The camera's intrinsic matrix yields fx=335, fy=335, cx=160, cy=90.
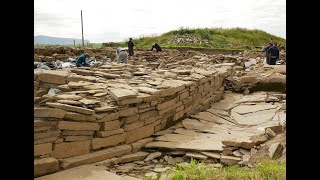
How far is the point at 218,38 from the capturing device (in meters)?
32.0

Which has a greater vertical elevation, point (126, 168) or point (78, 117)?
point (78, 117)

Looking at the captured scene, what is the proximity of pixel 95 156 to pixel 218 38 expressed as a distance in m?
28.7

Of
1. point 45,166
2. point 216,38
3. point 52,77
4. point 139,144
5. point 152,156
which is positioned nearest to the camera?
point 45,166

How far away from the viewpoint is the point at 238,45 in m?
31.3

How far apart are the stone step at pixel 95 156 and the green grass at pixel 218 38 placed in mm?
24689

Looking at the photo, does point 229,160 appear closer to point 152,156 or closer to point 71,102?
point 152,156

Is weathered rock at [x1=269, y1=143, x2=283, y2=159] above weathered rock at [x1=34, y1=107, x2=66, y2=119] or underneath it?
underneath

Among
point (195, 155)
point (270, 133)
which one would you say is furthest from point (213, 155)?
point (270, 133)

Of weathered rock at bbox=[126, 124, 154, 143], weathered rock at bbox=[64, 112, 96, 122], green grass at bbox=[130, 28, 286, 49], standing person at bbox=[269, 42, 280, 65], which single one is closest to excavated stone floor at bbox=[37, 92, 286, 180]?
weathered rock at bbox=[126, 124, 154, 143]

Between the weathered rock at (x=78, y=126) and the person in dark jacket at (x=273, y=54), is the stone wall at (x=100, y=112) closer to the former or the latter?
the weathered rock at (x=78, y=126)

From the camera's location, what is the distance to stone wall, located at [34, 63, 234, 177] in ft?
14.0

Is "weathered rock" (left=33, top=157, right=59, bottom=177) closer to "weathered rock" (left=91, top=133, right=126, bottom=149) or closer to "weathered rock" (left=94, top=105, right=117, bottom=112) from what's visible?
"weathered rock" (left=91, top=133, right=126, bottom=149)

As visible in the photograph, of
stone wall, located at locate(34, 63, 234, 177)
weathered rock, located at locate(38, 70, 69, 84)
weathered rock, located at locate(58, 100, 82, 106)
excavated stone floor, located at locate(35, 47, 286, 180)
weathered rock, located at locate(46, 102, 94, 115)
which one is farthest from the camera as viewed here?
weathered rock, located at locate(38, 70, 69, 84)

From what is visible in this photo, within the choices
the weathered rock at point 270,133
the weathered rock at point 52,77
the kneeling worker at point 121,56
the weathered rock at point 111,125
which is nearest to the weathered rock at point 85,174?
the weathered rock at point 111,125
